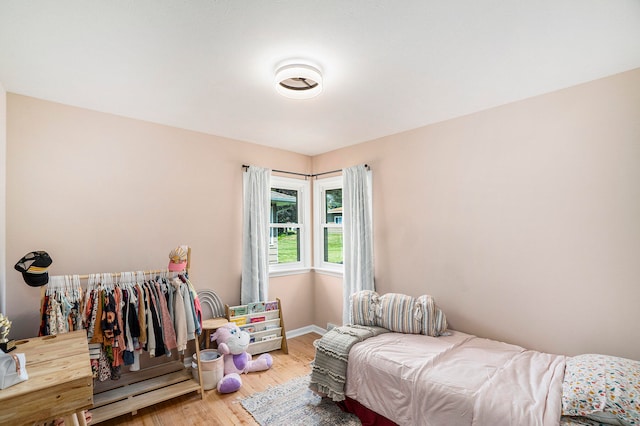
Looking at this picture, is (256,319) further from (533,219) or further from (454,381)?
(533,219)

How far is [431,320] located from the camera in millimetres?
2773

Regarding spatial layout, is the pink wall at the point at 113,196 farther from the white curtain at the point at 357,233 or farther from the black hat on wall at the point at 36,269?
the white curtain at the point at 357,233

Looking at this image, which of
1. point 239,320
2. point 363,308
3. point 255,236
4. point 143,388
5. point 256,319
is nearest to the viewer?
point 143,388

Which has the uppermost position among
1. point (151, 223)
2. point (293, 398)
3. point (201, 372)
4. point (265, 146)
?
point (265, 146)

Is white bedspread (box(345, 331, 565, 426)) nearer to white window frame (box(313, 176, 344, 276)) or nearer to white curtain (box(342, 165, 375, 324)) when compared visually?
white curtain (box(342, 165, 375, 324))

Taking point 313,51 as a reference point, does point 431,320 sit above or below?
below

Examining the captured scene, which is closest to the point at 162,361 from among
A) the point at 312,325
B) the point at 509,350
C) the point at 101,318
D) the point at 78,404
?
the point at 101,318

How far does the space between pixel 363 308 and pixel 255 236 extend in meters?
1.58

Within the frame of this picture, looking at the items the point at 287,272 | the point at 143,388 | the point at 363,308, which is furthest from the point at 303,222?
the point at 143,388

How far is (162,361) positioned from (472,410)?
2.83 m

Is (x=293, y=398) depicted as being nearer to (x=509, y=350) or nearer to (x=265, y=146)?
(x=509, y=350)

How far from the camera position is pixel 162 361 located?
10.1ft

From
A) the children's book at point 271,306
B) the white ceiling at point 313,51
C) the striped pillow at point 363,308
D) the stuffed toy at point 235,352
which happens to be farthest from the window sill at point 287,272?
the white ceiling at point 313,51

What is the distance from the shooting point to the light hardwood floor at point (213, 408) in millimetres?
2434
